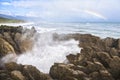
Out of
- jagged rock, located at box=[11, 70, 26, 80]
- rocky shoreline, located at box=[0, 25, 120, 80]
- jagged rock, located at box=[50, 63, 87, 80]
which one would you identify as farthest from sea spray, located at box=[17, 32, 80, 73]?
jagged rock, located at box=[11, 70, 26, 80]

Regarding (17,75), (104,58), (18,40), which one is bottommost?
(17,75)

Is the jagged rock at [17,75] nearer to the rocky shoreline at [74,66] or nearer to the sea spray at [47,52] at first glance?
the rocky shoreline at [74,66]

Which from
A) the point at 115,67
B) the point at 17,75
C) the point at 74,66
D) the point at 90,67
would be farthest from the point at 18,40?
the point at 115,67

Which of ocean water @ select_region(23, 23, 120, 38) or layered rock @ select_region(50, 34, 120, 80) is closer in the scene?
layered rock @ select_region(50, 34, 120, 80)

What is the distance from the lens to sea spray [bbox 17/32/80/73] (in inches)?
962

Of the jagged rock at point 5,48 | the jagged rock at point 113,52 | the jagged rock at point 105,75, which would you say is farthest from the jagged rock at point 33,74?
the jagged rock at point 113,52

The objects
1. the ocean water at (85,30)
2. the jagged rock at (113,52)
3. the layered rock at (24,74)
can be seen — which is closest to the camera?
the layered rock at (24,74)

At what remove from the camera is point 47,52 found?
86.5 feet

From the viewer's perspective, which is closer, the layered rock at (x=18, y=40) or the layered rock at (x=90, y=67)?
the layered rock at (x=90, y=67)

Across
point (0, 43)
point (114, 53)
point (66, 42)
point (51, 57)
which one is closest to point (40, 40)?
point (66, 42)

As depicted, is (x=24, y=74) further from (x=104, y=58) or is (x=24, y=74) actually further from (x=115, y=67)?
(x=115, y=67)

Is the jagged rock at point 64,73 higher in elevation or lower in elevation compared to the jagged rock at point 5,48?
lower

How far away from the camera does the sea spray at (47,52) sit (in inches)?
962

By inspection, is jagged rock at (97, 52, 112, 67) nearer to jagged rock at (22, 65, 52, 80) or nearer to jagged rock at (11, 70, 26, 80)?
jagged rock at (22, 65, 52, 80)
